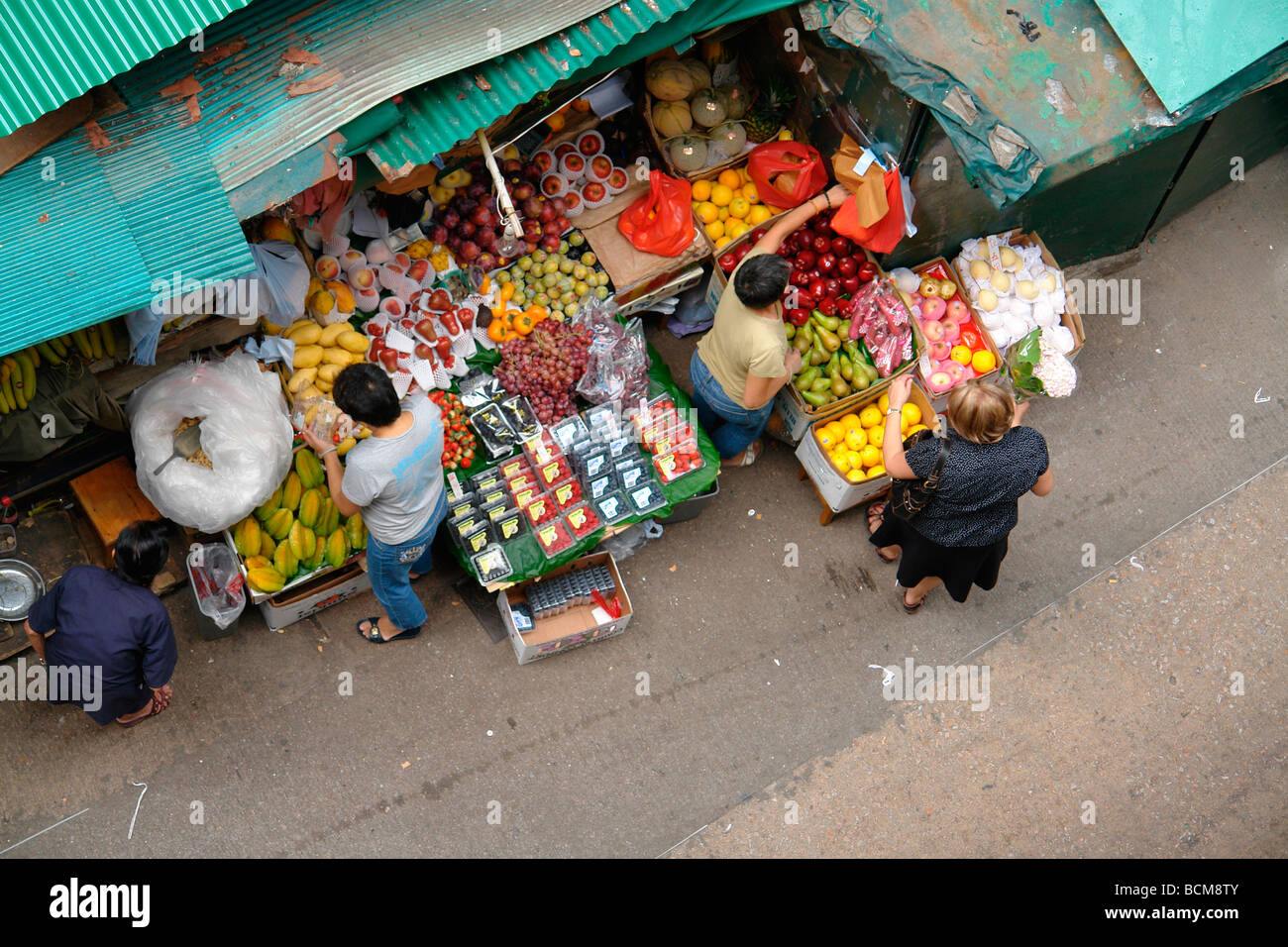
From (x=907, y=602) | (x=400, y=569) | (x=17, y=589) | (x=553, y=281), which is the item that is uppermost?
(x=17, y=589)

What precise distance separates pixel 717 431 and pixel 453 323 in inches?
60.4

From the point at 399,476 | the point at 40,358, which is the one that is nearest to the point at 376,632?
the point at 399,476

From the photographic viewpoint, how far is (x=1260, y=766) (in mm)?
5504

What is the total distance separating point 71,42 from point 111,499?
2.32m

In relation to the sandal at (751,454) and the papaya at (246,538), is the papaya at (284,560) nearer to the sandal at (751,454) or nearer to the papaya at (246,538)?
the papaya at (246,538)

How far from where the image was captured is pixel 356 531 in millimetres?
5074

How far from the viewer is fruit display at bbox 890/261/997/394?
5.68 m

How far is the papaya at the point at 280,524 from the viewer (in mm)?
4977

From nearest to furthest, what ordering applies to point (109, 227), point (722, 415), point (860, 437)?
point (109, 227) → point (722, 415) → point (860, 437)

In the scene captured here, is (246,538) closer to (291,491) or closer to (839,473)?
(291,491)

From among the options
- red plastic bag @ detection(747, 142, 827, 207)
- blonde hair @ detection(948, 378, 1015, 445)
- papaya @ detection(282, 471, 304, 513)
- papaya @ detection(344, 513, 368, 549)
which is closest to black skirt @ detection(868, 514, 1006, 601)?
blonde hair @ detection(948, 378, 1015, 445)

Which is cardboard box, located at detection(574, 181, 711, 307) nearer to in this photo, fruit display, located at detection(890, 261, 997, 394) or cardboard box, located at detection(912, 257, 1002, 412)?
fruit display, located at detection(890, 261, 997, 394)

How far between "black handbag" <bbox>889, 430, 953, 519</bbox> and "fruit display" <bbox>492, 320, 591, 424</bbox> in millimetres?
1757
